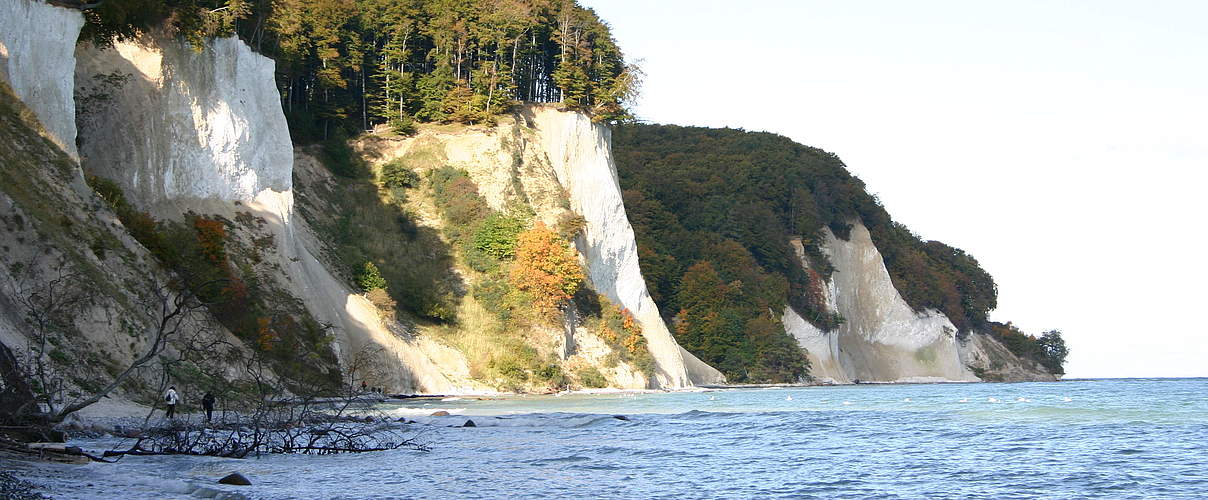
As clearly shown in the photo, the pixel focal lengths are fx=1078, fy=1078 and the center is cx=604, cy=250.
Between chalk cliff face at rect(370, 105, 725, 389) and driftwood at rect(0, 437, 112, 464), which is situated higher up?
chalk cliff face at rect(370, 105, 725, 389)

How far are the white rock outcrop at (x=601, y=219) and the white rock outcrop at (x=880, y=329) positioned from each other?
115ft

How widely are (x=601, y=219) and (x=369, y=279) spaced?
64.9 feet

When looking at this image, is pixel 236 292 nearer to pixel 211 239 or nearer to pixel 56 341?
pixel 211 239

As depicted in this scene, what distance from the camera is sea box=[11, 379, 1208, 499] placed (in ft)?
65.3

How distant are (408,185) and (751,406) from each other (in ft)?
88.9

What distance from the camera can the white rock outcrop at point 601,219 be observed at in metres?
70.6

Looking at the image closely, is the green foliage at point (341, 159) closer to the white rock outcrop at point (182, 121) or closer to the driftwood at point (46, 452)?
the white rock outcrop at point (182, 121)

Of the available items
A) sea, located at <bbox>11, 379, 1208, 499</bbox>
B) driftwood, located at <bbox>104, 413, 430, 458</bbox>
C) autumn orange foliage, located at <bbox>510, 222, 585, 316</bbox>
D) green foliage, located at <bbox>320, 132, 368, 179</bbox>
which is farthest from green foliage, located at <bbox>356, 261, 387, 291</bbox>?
driftwood, located at <bbox>104, 413, 430, 458</bbox>

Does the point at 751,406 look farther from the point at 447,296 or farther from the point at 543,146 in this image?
the point at 543,146

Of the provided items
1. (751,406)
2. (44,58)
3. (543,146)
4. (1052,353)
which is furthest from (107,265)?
(1052,353)

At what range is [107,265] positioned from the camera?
113ft

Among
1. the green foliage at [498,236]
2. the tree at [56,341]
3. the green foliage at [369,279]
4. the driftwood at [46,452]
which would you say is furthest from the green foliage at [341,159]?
the driftwood at [46,452]

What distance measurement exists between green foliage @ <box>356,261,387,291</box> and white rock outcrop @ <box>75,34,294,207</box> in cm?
624

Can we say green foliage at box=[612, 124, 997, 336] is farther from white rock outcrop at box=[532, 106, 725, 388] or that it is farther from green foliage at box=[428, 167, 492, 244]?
green foliage at box=[428, 167, 492, 244]
